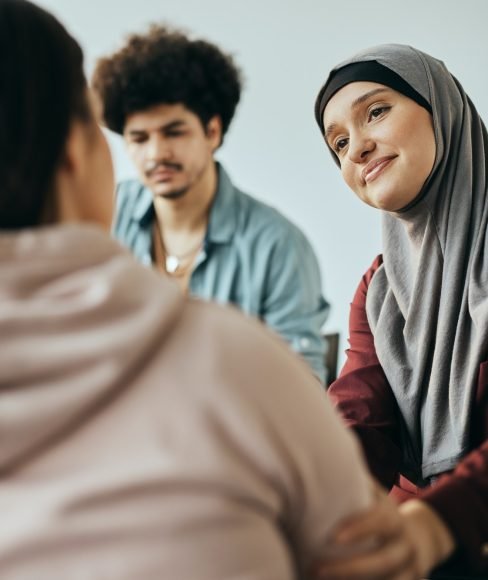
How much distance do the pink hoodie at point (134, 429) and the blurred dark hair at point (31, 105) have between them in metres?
0.05

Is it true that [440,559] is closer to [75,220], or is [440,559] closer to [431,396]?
[75,220]

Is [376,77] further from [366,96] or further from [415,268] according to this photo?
[415,268]

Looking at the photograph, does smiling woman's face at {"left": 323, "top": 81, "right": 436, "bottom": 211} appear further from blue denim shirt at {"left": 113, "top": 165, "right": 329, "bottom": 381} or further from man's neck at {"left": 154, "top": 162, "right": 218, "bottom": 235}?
man's neck at {"left": 154, "top": 162, "right": 218, "bottom": 235}

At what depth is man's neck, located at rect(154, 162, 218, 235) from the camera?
2.42m

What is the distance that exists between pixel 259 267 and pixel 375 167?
70 cm

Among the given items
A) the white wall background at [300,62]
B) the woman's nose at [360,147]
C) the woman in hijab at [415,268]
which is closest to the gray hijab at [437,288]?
the woman in hijab at [415,268]

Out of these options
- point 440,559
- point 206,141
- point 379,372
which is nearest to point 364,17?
point 206,141

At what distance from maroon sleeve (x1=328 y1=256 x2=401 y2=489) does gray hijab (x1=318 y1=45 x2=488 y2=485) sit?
0.02 m

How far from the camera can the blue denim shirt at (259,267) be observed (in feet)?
7.20

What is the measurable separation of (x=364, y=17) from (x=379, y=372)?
222 centimetres

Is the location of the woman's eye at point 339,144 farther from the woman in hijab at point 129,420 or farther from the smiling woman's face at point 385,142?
the woman in hijab at point 129,420

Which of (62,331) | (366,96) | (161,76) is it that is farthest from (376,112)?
(62,331)

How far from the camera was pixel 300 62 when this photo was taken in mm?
3539

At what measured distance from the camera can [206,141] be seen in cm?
247
